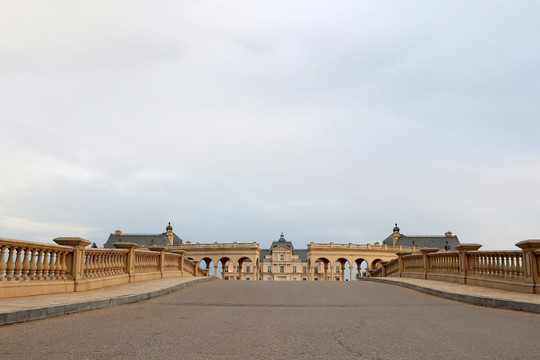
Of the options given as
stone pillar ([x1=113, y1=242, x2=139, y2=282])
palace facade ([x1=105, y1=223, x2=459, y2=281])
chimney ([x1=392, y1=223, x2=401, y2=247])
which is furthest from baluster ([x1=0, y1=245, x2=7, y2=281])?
chimney ([x1=392, y1=223, x2=401, y2=247])

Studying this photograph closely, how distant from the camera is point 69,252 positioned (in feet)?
43.3

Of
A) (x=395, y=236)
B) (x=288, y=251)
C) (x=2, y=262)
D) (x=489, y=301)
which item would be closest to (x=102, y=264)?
(x=2, y=262)

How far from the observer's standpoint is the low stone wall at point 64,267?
35.4 feet

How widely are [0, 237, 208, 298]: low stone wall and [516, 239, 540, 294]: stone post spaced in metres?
11.5

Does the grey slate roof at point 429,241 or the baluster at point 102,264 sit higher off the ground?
the grey slate roof at point 429,241

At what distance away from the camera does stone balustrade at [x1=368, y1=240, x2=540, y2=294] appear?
43.1ft

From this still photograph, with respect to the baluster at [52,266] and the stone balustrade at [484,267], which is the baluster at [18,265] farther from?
the stone balustrade at [484,267]

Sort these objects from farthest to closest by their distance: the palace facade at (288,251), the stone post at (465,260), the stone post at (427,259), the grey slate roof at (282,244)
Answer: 1. the grey slate roof at (282,244)
2. the palace facade at (288,251)
3. the stone post at (427,259)
4. the stone post at (465,260)

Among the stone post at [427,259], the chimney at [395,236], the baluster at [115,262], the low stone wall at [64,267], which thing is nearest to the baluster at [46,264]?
the low stone wall at [64,267]

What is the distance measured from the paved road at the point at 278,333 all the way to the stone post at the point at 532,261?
99.2 inches

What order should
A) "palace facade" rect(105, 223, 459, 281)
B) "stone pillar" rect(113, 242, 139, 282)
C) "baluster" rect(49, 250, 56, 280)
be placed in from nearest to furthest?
"baluster" rect(49, 250, 56, 280), "stone pillar" rect(113, 242, 139, 282), "palace facade" rect(105, 223, 459, 281)

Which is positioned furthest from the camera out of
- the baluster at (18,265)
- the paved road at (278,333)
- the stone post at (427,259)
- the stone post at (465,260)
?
the stone post at (427,259)

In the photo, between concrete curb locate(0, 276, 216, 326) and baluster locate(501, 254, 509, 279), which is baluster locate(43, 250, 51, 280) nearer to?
concrete curb locate(0, 276, 216, 326)

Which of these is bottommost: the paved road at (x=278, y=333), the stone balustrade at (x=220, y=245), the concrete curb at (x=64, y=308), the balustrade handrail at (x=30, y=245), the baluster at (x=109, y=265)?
the paved road at (x=278, y=333)
